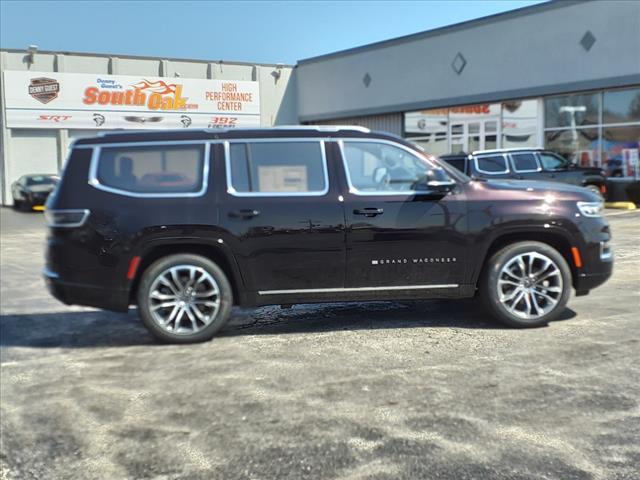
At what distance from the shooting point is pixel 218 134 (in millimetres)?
5629

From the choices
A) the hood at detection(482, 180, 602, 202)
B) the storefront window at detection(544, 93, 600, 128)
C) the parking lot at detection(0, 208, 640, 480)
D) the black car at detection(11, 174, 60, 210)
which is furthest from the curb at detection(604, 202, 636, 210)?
the black car at detection(11, 174, 60, 210)

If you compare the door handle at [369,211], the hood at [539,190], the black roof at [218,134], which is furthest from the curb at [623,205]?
the door handle at [369,211]

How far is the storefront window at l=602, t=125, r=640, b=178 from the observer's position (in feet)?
64.1

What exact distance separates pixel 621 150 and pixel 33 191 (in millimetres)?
22068

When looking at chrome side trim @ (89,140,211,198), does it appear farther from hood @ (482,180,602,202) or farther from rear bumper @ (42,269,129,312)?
hood @ (482,180,602,202)

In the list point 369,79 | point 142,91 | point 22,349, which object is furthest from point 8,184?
point 22,349

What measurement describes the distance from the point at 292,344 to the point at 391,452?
2.19 meters

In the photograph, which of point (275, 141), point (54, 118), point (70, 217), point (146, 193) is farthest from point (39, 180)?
Answer: point (275, 141)

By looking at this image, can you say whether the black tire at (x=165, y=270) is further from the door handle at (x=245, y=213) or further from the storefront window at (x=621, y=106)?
the storefront window at (x=621, y=106)

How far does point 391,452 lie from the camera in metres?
3.34

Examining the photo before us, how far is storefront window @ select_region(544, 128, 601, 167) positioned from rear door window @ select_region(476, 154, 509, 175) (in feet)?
18.3

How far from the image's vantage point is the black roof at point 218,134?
5.57m

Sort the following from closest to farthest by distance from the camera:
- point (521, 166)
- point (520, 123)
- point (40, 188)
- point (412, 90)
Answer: point (521, 166)
point (520, 123)
point (40, 188)
point (412, 90)

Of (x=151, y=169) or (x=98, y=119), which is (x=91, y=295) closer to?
(x=151, y=169)
